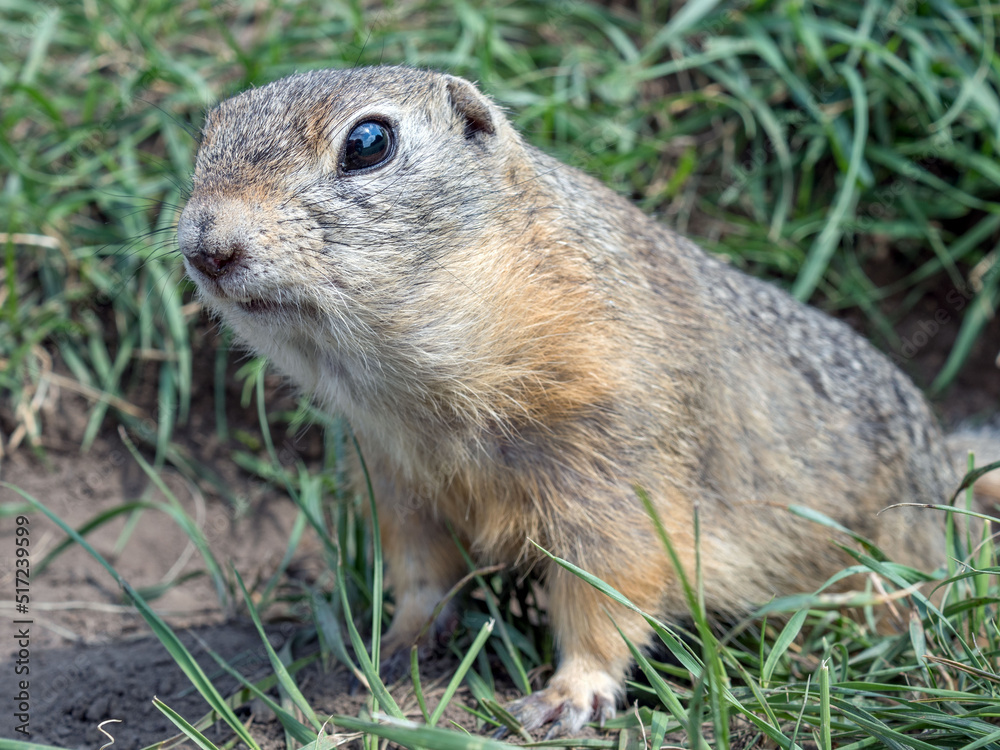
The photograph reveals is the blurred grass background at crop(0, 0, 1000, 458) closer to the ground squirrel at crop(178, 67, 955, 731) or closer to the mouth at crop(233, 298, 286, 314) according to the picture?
the ground squirrel at crop(178, 67, 955, 731)

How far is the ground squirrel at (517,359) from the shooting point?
295cm

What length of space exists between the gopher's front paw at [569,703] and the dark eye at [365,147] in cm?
210

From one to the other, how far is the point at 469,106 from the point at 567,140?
9.47ft

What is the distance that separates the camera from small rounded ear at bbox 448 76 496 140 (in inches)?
133

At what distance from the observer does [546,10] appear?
6453 millimetres

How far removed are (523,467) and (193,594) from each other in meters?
2.63

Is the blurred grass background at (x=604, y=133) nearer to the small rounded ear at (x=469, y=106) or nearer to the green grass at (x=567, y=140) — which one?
the green grass at (x=567, y=140)

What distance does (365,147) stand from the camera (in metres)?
3.05

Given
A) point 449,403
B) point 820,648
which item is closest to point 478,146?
point 449,403

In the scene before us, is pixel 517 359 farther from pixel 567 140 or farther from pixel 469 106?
pixel 567 140

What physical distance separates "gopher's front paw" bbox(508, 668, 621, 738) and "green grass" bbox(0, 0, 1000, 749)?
2.20 meters

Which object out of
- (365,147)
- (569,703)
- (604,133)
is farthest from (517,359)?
(604,133)

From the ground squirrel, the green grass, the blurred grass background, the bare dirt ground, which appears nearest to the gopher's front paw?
the ground squirrel

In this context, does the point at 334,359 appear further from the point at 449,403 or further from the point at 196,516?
the point at 196,516
